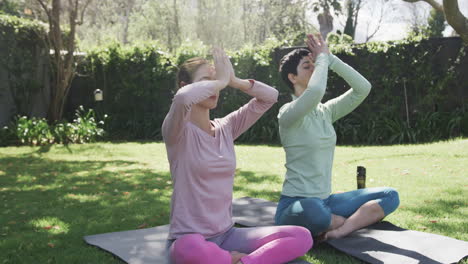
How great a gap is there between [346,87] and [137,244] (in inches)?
316

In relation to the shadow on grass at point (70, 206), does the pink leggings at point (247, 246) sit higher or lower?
higher

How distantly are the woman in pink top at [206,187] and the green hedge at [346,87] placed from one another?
769 centimetres

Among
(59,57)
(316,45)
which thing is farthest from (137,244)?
(59,57)

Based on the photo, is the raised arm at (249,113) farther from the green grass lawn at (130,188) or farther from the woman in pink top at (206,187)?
the green grass lawn at (130,188)

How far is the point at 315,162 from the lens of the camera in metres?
3.26

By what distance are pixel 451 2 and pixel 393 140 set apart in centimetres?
428

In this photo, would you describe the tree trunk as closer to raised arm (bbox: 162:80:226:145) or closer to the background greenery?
the background greenery

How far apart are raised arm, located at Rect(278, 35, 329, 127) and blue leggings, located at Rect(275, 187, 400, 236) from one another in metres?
0.56

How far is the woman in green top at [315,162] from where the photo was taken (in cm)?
313

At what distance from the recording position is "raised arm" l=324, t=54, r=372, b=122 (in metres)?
3.41

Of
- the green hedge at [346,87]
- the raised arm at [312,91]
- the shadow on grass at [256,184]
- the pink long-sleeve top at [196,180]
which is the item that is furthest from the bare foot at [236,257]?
the green hedge at [346,87]

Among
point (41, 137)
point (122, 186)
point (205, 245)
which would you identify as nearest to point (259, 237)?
point (205, 245)

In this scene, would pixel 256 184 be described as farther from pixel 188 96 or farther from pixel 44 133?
pixel 44 133

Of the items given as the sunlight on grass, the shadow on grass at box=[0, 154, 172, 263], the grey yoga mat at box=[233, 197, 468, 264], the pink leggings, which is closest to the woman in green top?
the grey yoga mat at box=[233, 197, 468, 264]
